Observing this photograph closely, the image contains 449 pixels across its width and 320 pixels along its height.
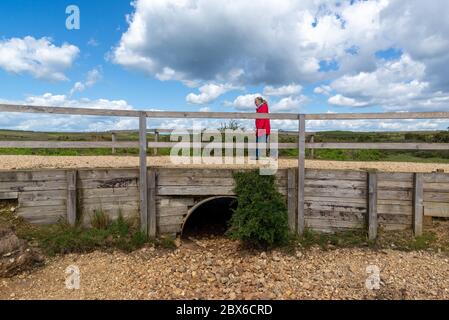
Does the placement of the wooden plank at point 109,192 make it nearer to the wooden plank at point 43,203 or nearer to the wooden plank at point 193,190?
the wooden plank at point 43,203

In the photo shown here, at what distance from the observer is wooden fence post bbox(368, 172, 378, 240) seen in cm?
629

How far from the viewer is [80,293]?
15.4ft

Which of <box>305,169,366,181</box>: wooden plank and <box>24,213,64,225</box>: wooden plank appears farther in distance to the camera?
<box>305,169,366,181</box>: wooden plank

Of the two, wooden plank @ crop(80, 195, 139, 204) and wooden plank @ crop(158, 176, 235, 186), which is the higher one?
wooden plank @ crop(158, 176, 235, 186)

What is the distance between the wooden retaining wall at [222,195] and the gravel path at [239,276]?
77cm

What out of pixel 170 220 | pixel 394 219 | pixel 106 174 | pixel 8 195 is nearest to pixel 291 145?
pixel 394 219

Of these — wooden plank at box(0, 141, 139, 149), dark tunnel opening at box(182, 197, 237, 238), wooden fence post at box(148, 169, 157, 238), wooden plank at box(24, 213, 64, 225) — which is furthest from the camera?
dark tunnel opening at box(182, 197, 237, 238)

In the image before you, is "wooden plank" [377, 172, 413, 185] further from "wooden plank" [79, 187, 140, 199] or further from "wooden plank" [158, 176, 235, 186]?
"wooden plank" [79, 187, 140, 199]

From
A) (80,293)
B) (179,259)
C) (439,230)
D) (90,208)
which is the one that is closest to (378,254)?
(439,230)

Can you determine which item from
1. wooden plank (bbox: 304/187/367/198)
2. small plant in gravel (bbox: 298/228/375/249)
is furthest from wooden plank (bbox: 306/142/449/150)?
small plant in gravel (bbox: 298/228/375/249)

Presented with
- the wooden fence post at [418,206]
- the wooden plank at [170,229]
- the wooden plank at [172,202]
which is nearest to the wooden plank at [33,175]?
the wooden plank at [172,202]

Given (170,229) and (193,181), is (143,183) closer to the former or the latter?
(193,181)

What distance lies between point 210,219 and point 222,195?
8.70ft

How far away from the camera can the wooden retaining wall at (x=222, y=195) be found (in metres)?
6.12
